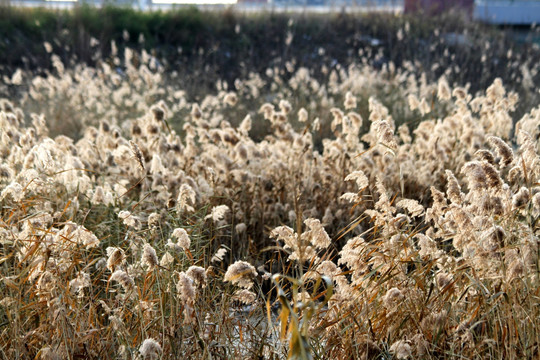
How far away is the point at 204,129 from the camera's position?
4.28 m

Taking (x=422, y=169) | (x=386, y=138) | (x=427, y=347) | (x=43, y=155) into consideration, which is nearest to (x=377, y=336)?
(x=427, y=347)

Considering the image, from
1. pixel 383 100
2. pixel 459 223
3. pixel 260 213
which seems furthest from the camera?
pixel 383 100

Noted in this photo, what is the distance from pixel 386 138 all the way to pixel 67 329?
48.4 inches

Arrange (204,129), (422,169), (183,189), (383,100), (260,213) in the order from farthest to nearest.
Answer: (383,100) < (204,129) < (422,169) < (260,213) < (183,189)

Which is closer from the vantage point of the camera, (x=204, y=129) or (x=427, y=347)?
(x=427, y=347)

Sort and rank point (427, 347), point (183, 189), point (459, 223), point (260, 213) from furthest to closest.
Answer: point (260, 213) → point (183, 189) → point (459, 223) → point (427, 347)

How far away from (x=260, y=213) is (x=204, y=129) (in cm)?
88

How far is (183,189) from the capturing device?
249 cm

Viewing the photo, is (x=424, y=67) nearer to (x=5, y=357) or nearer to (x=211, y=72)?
(x=211, y=72)

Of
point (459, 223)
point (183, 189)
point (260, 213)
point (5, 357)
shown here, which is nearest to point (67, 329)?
point (5, 357)

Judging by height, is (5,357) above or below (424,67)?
above

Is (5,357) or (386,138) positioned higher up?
(386,138)

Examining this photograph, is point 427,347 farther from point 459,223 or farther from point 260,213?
point 260,213

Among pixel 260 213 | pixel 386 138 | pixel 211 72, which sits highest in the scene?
pixel 386 138
